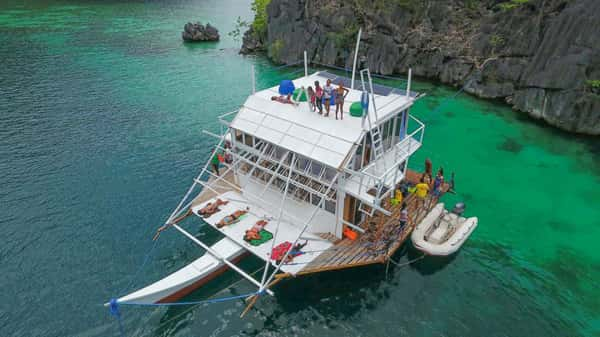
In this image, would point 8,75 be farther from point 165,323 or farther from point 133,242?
point 165,323

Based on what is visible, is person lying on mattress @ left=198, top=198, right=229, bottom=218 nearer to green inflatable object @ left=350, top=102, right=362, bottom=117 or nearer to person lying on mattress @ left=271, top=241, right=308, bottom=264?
person lying on mattress @ left=271, top=241, right=308, bottom=264

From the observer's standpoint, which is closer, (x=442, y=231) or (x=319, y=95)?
(x=319, y=95)

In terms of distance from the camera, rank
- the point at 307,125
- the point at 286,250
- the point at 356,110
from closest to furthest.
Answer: the point at 286,250, the point at 356,110, the point at 307,125

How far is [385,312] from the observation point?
1864 centimetres

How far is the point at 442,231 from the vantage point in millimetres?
22625

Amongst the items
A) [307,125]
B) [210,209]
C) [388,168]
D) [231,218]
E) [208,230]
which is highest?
[307,125]

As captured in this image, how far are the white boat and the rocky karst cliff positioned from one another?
2363 centimetres

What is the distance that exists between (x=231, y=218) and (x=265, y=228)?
2.07 m

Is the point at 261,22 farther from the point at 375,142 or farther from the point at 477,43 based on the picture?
the point at 375,142

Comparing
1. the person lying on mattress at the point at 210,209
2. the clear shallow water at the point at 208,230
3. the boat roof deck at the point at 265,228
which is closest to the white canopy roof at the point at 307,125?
the boat roof deck at the point at 265,228

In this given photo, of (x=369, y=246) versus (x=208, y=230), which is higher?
(x=369, y=246)

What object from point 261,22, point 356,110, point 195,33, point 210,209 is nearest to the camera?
point 356,110

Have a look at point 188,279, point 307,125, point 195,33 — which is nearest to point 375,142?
point 307,125

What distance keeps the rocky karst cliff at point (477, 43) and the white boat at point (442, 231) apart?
23.6 metres
